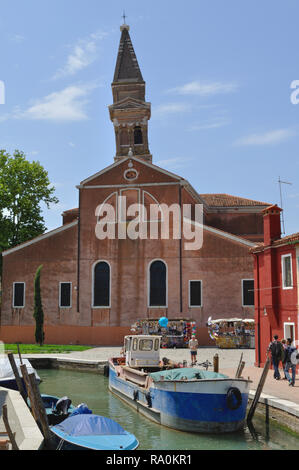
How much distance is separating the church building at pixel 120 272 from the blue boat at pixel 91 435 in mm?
21848

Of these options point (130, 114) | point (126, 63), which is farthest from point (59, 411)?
point (126, 63)

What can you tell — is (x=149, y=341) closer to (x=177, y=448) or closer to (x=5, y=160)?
(x=177, y=448)

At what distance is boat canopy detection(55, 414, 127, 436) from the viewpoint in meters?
9.98

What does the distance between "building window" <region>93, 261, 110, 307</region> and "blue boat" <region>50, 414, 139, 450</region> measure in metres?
23.2

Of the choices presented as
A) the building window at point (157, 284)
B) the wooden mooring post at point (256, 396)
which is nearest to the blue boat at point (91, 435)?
the wooden mooring post at point (256, 396)

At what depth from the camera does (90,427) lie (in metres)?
10.1

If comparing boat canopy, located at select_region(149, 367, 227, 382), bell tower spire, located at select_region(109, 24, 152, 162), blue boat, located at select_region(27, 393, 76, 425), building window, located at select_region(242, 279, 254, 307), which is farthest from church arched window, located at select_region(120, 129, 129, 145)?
blue boat, located at select_region(27, 393, 76, 425)

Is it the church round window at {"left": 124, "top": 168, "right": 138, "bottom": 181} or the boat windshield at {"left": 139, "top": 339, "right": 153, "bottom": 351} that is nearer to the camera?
the boat windshield at {"left": 139, "top": 339, "right": 153, "bottom": 351}

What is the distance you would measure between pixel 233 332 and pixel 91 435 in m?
21.4

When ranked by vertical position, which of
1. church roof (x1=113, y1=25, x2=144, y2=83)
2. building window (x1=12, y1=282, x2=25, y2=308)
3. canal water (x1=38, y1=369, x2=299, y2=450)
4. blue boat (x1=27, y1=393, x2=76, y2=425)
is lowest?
canal water (x1=38, y1=369, x2=299, y2=450)

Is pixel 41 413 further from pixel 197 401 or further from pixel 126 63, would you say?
pixel 126 63

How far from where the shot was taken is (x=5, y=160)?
40.4 meters

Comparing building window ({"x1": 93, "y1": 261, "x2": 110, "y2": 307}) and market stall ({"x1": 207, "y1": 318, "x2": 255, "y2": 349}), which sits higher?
building window ({"x1": 93, "y1": 261, "x2": 110, "y2": 307})

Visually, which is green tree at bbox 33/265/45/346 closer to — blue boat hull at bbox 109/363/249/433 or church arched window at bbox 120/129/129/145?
church arched window at bbox 120/129/129/145
